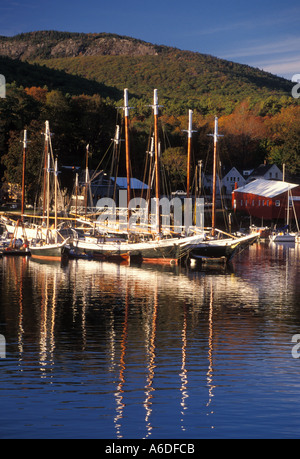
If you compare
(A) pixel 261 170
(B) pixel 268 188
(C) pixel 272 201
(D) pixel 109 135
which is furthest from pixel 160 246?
(A) pixel 261 170

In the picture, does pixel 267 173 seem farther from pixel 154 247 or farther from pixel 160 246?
pixel 154 247

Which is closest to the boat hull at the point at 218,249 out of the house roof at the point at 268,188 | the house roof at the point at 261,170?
the house roof at the point at 268,188

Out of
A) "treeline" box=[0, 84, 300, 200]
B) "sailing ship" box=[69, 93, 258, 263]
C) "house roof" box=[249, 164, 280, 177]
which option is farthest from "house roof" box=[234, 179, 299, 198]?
"sailing ship" box=[69, 93, 258, 263]

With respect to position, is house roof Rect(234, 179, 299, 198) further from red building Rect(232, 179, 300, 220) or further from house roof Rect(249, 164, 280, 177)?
house roof Rect(249, 164, 280, 177)

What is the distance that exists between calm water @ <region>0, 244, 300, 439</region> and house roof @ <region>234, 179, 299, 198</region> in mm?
58397

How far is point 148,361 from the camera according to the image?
24000 millimetres

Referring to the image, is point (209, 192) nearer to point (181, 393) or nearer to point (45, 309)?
point (45, 309)

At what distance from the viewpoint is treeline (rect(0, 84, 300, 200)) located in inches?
3809

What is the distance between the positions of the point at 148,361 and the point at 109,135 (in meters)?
93.1

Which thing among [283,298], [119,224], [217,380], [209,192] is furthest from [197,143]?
[217,380]

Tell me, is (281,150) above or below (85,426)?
above

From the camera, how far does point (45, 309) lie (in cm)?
3578

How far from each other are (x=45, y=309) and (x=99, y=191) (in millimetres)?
63017

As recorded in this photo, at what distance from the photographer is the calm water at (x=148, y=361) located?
1784cm
